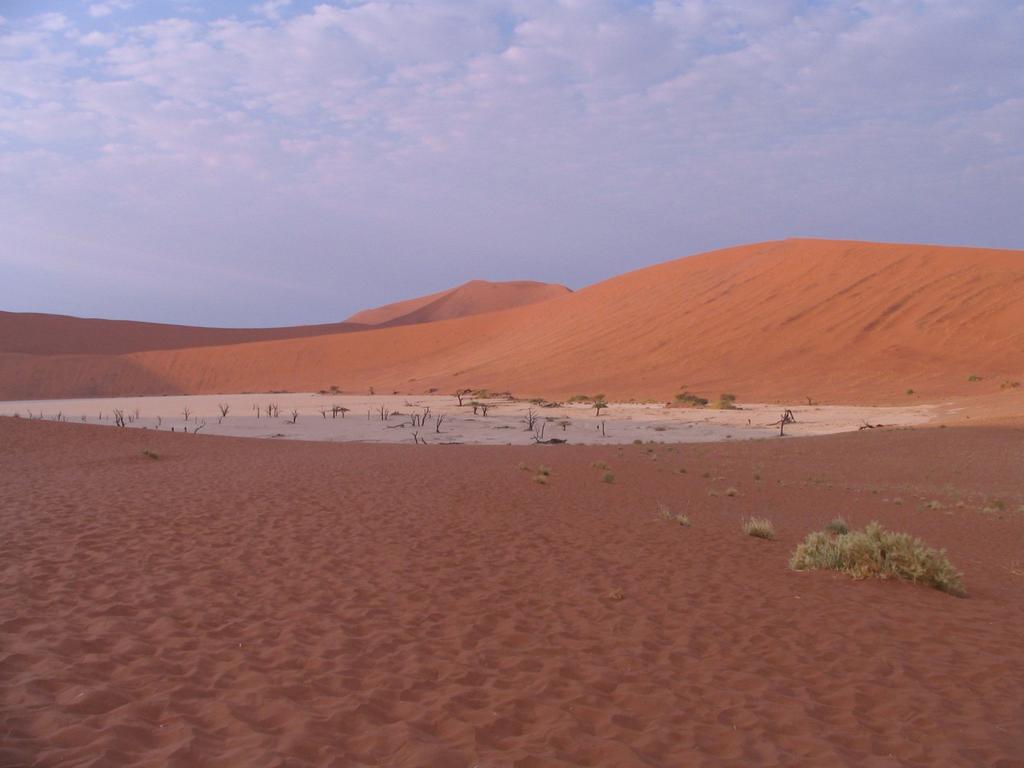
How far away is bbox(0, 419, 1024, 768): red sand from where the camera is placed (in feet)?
13.1

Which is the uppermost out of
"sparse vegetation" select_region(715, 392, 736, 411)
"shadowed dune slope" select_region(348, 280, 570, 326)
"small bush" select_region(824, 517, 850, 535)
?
"shadowed dune slope" select_region(348, 280, 570, 326)

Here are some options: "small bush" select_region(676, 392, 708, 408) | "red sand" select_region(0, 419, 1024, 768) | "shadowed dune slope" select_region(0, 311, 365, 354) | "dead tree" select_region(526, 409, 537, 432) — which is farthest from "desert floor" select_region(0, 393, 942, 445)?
"shadowed dune slope" select_region(0, 311, 365, 354)

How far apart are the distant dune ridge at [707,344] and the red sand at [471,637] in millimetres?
27068

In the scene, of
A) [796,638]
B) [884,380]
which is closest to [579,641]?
[796,638]

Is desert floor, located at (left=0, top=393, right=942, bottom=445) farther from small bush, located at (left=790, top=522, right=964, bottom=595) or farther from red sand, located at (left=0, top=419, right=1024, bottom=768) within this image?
small bush, located at (left=790, top=522, right=964, bottom=595)

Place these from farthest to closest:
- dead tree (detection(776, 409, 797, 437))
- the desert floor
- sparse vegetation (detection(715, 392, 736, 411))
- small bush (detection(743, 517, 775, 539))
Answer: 1. sparse vegetation (detection(715, 392, 736, 411))
2. the desert floor
3. dead tree (detection(776, 409, 797, 437))
4. small bush (detection(743, 517, 775, 539))

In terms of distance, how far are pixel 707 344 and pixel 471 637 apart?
4050 centimetres

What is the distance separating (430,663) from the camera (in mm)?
5059

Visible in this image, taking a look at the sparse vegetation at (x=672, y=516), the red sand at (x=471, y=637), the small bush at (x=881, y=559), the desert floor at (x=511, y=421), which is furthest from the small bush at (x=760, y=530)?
the desert floor at (x=511, y=421)

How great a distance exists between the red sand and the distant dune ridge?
2707 centimetres

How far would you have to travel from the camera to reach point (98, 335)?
259 feet

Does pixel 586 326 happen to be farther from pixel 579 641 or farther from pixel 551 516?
pixel 579 641

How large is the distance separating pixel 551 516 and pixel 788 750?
6.75 metres

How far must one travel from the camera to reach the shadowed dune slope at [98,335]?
73938 mm
